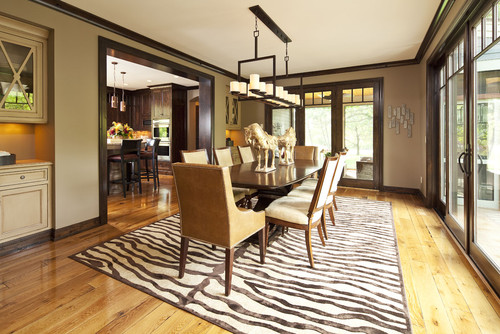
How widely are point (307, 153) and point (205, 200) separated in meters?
3.10

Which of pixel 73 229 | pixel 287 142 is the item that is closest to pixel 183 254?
pixel 73 229

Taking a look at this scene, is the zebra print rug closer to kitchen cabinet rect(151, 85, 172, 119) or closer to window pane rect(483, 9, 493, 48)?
window pane rect(483, 9, 493, 48)

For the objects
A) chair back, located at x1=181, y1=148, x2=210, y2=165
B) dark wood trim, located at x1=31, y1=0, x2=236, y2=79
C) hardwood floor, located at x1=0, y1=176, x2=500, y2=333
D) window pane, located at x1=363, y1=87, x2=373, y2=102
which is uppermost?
dark wood trim, located at x1=31, y1=0, x2=236, y2=79

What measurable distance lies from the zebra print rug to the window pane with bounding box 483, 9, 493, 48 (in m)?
1.94

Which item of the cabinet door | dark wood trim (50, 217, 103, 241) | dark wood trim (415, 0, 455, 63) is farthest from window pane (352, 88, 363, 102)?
the cabinet door

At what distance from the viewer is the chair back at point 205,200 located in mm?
1766

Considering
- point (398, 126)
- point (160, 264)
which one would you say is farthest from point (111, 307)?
point (398, 126)

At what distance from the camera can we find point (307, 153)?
4645 millimetres

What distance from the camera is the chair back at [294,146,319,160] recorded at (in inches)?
181

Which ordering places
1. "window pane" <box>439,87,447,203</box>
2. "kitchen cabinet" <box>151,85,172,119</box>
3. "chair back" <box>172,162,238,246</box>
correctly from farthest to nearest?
1. "kitchen cabinet" <box>151,85,172,119</box>
2. "window pane" <box>439,87,447,203</box>
3. "chair back" <box>172,162,238,246</box>

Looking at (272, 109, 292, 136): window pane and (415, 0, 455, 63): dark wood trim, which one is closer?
(415, 0, 455, 63): dark wood trim

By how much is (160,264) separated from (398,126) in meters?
5.15

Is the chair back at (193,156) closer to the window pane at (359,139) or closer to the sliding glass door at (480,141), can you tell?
the sliding glass door at (480,141)

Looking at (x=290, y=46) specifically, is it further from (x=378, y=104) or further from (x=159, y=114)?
(x=159, y=114)
